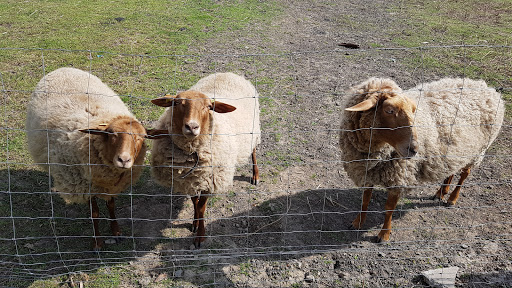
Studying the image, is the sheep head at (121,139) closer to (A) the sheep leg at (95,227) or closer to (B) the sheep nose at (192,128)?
(B) the sheep nose at (192,128)

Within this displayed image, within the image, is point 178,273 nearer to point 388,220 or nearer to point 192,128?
point 192,128

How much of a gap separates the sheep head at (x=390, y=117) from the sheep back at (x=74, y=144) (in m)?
2.48

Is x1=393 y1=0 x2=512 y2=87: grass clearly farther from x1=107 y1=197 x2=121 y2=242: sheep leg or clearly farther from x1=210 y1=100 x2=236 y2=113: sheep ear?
x1=107 y1=197 x2=121 y2=242: sheep leg

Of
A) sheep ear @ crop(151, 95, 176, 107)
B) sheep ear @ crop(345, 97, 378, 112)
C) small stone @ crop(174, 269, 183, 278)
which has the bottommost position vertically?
small stone @ crop(174, 269, 183, 278)

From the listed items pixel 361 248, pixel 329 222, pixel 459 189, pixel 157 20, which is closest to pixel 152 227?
pixel 329 222

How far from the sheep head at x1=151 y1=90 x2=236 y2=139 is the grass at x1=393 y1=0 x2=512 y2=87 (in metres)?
6.15

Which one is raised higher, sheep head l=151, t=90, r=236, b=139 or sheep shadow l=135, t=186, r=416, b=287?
sheep head l=151, t=90, r=236, b=139

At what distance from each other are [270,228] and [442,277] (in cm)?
189

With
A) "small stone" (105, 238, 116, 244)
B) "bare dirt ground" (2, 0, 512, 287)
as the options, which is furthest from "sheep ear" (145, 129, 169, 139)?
"small stone" (105, 238, 116, 244)

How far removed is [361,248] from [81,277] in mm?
2976

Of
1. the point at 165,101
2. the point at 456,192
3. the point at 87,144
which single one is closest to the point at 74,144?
the point at 87,144

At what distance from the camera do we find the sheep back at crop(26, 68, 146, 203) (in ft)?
12.9

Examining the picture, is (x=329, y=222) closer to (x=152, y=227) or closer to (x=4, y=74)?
(x=152, y=227)

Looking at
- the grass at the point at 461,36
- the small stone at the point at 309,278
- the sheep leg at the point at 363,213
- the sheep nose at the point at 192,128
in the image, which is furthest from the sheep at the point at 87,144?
the grass at the point at 461,36
